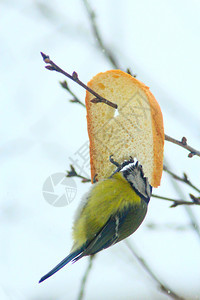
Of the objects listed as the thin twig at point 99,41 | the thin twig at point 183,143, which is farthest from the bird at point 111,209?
the thin twig at point 99,41

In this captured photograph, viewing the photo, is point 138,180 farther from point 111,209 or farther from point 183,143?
point 183,143

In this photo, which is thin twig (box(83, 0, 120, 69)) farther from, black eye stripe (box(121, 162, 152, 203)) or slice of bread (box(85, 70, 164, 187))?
black eye stripe (box(121, 162, 152, 203))

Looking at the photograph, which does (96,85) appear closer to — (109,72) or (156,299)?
(109,72)

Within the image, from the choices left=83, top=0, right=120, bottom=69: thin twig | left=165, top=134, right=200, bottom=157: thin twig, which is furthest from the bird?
left=83, top=0, right=120, bottom=69: thin twig

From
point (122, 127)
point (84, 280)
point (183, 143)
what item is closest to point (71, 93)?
point (122, 127)

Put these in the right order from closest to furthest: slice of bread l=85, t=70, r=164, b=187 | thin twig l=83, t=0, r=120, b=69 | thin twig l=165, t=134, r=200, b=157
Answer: slice of bread l=85, t=70, r=164, b=187 < thin twig l=165, t=134, r=200, b=157 < thin twig l=83, t=0, r=120, b=69

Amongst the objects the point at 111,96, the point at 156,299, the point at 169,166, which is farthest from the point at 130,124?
the point at 156,299
